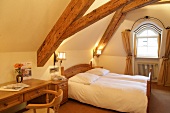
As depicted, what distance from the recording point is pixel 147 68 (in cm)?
502

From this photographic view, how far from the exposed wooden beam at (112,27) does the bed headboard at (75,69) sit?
972 mm

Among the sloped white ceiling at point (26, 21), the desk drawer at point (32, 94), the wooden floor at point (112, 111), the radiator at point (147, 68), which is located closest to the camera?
the sloped white ceiling at point (26, 21)

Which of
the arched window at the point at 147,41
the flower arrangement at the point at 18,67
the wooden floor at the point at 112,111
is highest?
the arched window at the point at 147,41

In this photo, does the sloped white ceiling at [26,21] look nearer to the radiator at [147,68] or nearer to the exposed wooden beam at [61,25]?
the exposed wooden beam at [61,25]

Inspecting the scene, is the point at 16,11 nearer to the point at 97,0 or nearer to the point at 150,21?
the point at 97,0

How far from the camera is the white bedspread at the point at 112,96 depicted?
8.69ft

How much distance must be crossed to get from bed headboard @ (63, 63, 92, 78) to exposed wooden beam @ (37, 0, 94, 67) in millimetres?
967

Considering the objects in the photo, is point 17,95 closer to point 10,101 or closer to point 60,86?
point 10,101

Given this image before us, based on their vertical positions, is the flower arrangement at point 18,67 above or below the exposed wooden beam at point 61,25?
below

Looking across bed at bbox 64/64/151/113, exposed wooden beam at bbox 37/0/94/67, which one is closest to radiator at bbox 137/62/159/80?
bed at bbox 64/64/151/113

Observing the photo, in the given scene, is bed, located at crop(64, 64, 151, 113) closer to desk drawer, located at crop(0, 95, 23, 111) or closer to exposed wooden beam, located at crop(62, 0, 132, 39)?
exposed wooden beam, located at crop(62, 0, 132, 39)

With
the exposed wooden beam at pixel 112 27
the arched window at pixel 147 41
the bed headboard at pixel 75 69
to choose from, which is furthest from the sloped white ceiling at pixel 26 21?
the arched window at pixel 147 41

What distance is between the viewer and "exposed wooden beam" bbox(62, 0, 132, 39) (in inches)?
94.7

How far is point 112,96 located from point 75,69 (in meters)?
1.63
